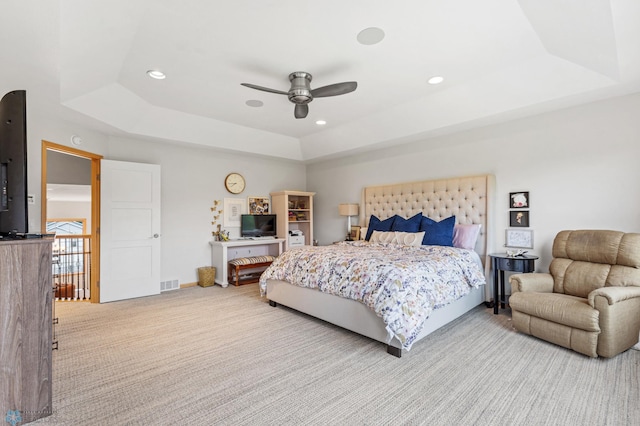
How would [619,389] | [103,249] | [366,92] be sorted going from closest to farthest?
[619,389], [366,92], [103,249]

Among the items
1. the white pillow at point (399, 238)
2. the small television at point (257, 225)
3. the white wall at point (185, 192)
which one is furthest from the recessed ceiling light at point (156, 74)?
the white pillow at point (399, 238)

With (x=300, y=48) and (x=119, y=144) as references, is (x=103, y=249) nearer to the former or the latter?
(x=119, y=144)

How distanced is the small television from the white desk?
221mm

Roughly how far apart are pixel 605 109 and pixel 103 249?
22.9ft

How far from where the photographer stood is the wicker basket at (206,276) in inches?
217

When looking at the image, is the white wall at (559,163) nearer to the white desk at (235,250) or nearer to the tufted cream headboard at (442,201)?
the tufted cream headboard at (442,201)

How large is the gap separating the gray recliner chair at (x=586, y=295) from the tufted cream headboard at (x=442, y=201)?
3.11 feet

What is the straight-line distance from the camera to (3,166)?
205 cm

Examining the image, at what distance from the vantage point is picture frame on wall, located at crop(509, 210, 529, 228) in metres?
4.04

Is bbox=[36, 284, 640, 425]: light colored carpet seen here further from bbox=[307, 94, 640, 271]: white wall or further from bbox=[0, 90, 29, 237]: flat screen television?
bbox=[307, 94, 640, 271]: white wall

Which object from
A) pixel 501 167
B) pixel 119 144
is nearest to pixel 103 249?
pixel 119 144

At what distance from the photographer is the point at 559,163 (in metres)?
3.75

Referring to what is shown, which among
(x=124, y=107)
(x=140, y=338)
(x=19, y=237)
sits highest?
(x=124, y=107)

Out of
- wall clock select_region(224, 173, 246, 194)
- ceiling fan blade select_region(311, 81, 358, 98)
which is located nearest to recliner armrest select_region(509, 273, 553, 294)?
ceiling fan blade select_region(311, 81, 358, 98)
